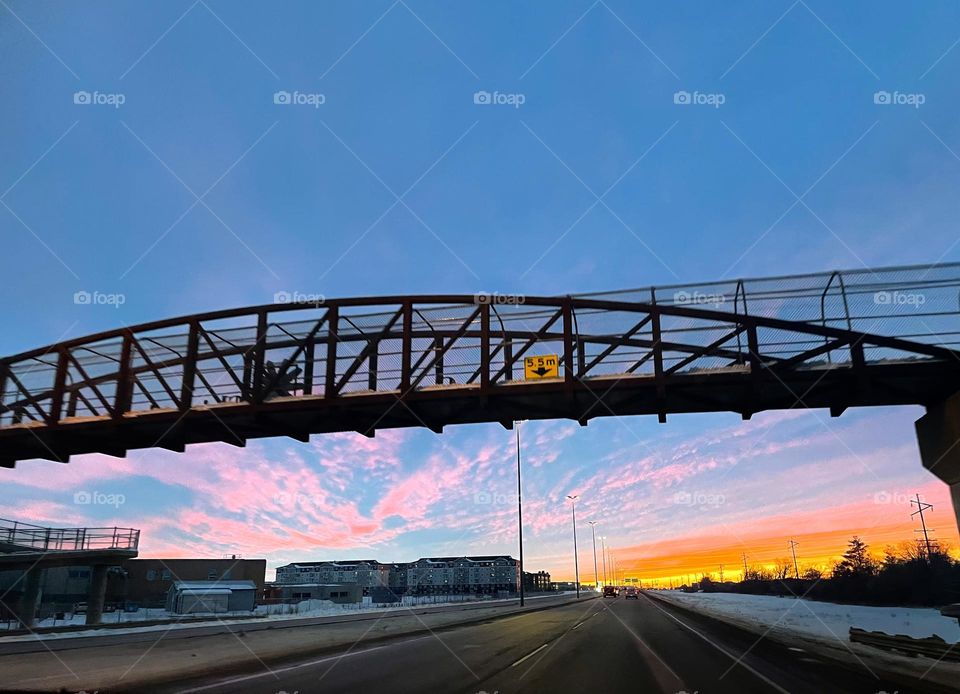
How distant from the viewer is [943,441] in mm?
16641

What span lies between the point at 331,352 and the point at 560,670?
10.2 meters

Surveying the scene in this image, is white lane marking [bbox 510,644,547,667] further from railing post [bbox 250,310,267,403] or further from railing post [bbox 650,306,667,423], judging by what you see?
railing post [bbox 250,310,267,403]

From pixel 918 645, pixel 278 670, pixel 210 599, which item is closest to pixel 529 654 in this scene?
pixel 278 670

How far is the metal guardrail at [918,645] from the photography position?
18.6 m

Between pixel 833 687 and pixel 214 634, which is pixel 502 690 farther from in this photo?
pixel 214 634

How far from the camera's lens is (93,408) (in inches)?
802

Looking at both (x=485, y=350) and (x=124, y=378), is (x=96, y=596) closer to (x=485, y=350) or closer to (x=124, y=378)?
(x=124, y=378)

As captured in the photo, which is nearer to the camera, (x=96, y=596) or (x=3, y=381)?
(x=3, y=381)

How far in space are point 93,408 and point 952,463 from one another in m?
23.6

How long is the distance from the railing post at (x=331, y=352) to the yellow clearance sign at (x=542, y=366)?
5140 mm

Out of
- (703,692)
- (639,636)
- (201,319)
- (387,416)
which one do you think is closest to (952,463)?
(703,692)

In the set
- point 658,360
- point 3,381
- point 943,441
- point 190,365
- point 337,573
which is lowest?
point 337,573

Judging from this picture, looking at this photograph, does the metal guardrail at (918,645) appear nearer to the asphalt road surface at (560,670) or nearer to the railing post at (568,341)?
the asphalt road surface at (560,670)

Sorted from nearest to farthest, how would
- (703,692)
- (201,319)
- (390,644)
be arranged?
(703,692) < (201,319) < (390,644)
